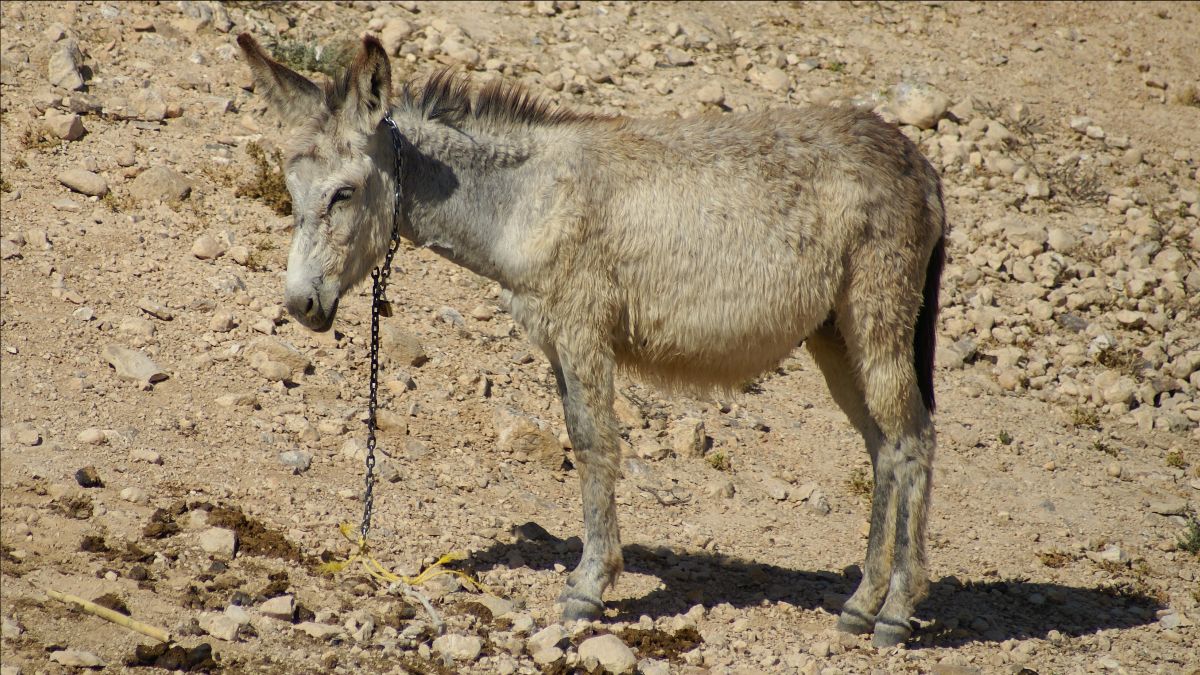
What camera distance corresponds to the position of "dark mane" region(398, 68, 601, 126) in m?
6.28

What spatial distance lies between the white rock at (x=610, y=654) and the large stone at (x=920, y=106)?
8.46 meters

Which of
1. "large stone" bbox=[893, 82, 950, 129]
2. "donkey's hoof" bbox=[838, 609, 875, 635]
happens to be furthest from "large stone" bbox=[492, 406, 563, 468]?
"large stone" bbox=[893, 82, 950, 129]

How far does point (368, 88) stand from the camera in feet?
18.9

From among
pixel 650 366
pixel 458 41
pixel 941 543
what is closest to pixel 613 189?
Result: pixel 650 366

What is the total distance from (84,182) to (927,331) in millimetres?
6302

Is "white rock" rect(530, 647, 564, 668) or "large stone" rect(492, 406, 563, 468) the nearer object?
"white rock" rect(530, 647, 564, 668)

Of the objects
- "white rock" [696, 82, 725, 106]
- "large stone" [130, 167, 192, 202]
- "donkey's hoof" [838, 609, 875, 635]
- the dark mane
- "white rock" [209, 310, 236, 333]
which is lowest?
"donkey's hoof" [838, 609, 875, 635]

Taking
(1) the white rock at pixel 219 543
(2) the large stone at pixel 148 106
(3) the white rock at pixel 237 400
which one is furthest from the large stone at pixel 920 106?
(1) the white rock at pixel 219 543

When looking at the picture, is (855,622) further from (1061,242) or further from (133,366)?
(1061,242)

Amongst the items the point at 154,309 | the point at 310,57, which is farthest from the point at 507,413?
the point at 310,57

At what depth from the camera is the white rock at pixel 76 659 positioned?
509 centimetres

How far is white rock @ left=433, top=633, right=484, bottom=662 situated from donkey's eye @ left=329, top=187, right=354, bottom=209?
223 centimetres

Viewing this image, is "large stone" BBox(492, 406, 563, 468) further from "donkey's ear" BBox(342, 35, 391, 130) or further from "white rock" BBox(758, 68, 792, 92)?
"white rock" BBox(758, 68, 792, 92)

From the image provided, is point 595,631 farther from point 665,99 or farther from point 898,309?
point 665,99
